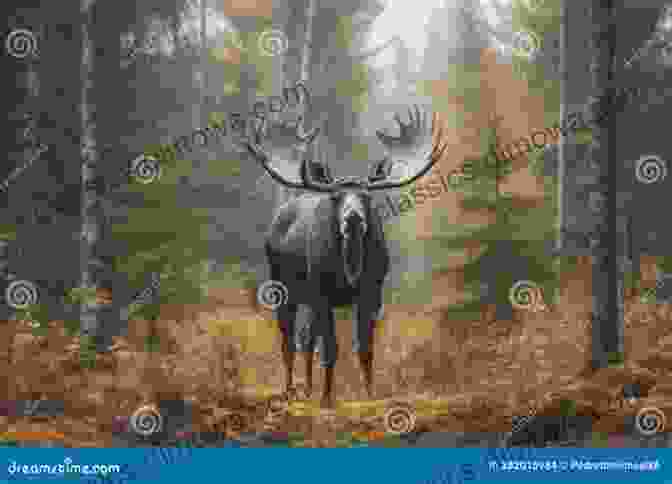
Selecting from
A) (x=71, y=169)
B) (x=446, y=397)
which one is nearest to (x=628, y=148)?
(x=446, y=397)

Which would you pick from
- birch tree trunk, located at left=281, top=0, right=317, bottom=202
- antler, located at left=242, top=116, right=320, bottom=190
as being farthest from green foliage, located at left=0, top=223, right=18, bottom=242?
birch tree trunk, located at left=281, top=0, right=317, bottom=202

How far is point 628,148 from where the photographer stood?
6809 millimetres

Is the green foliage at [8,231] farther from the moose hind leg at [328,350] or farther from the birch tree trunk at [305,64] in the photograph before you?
the moose hind leg at [328,350]

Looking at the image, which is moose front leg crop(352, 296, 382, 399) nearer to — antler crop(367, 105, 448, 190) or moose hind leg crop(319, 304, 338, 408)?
moose hind leg crop(319, 304, 338, 408)

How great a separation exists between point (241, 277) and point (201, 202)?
750 mm

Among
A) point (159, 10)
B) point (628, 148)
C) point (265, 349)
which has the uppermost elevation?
point (159, 10)

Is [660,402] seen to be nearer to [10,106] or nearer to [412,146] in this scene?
[412,146]

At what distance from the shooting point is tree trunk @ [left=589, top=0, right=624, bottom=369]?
677 centimetres

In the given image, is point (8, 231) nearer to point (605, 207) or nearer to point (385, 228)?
point (385, 228)

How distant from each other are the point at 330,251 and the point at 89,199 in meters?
2.20

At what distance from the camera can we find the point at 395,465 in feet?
22.2

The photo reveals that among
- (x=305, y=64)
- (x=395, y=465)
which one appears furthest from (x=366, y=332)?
(x=305, y=64)

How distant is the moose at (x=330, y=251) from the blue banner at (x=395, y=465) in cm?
57

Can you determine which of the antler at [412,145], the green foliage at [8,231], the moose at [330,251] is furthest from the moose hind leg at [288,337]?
the green foliage at [8,231]
